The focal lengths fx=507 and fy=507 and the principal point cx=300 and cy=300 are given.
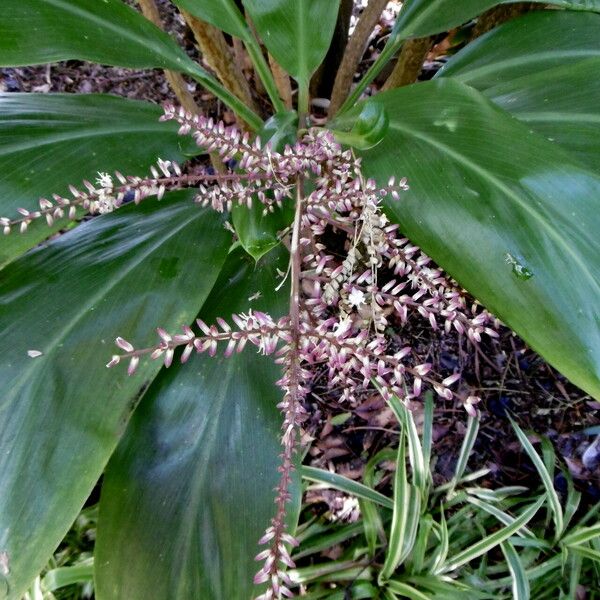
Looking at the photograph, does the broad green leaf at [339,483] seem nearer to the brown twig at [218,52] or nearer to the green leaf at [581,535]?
the green leaf at [581,535]

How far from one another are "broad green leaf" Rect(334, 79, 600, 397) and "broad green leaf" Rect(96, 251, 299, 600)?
0.36 m

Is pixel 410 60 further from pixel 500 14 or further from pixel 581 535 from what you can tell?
pixel 581 535

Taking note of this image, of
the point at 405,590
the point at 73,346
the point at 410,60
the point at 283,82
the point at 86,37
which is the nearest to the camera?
the point at 73,346

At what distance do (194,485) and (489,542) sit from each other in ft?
2.21

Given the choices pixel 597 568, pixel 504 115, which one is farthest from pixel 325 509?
pixel 504 115

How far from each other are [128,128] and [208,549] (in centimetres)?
82

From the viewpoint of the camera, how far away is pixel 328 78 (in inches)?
66.2

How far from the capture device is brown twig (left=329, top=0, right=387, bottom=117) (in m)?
1.25

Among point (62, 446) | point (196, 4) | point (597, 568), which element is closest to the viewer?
point (62, 446)

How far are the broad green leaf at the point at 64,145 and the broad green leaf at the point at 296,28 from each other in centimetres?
27

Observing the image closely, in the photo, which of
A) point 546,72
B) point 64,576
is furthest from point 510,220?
point 64,576

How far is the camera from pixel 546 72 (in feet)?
3.10

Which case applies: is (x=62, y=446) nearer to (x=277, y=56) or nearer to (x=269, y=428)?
(x=269, y=428)

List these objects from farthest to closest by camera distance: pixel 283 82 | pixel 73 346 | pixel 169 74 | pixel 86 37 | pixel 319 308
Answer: pixel 283 82, pixel 169 74, pixel 86 37, pixel 73 346, pixel 319 308
